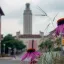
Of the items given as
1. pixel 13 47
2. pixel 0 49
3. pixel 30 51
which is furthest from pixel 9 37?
pixel 30 51

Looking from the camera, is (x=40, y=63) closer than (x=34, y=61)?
Yes

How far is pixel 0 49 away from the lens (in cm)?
7356

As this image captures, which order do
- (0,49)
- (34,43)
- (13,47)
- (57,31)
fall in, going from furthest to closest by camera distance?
1. (13,47)
2. (0,49)
3. (34,43)
4. (57,31)

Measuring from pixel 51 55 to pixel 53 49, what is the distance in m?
0.14

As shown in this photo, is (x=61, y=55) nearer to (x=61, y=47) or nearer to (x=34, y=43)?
(x=61, y=47)

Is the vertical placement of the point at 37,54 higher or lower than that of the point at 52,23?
lower

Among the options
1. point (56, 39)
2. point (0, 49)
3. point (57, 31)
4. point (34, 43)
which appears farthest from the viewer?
point (0, 49)

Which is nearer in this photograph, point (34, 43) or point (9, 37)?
point (34, 43)

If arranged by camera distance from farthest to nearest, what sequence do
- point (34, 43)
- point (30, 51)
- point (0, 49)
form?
point (0, 49)
point (30, 51)
point (34, 43)

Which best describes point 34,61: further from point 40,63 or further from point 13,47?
point 13,47

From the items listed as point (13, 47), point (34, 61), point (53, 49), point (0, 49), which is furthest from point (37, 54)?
point (13, 47)

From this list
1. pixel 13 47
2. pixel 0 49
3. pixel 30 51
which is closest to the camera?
pixel 30 51

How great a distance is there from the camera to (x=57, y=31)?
3.48m

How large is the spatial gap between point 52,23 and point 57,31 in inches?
5.9
